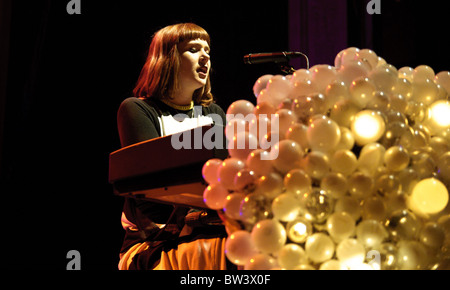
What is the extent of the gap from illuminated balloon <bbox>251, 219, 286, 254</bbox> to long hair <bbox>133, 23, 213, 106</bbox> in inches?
44.0

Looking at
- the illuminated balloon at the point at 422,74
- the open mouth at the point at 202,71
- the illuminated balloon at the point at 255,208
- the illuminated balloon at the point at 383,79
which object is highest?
the open mouth at the point at 202,71

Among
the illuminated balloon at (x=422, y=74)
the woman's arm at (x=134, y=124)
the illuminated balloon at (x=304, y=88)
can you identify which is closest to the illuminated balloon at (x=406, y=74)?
the illuminated balloon at (x=422, y=74)

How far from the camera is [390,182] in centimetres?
77

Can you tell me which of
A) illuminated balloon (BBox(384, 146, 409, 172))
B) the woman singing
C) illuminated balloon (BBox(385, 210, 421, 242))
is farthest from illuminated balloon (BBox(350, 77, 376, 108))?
the woman singing

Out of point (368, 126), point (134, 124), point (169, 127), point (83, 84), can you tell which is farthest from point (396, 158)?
point (83, 84)

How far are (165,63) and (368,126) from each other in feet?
3.80

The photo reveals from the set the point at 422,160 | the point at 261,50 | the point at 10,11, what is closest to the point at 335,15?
the point at 261,50

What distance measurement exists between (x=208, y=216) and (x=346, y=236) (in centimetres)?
54

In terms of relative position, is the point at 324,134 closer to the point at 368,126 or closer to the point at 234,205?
the point at 368,126

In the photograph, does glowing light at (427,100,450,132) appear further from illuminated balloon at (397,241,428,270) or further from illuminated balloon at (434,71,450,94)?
illuminated balloon at (397,241,428,270)

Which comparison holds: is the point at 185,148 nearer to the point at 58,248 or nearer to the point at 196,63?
the point at 196,63

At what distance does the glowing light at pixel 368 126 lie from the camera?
2.57 feet

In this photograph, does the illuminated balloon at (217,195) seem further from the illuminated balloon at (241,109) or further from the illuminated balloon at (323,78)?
the illuminated balloon at (323,78)

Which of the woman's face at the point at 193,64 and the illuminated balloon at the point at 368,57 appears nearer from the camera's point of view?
the illuminated balloon at the point at 368,57
